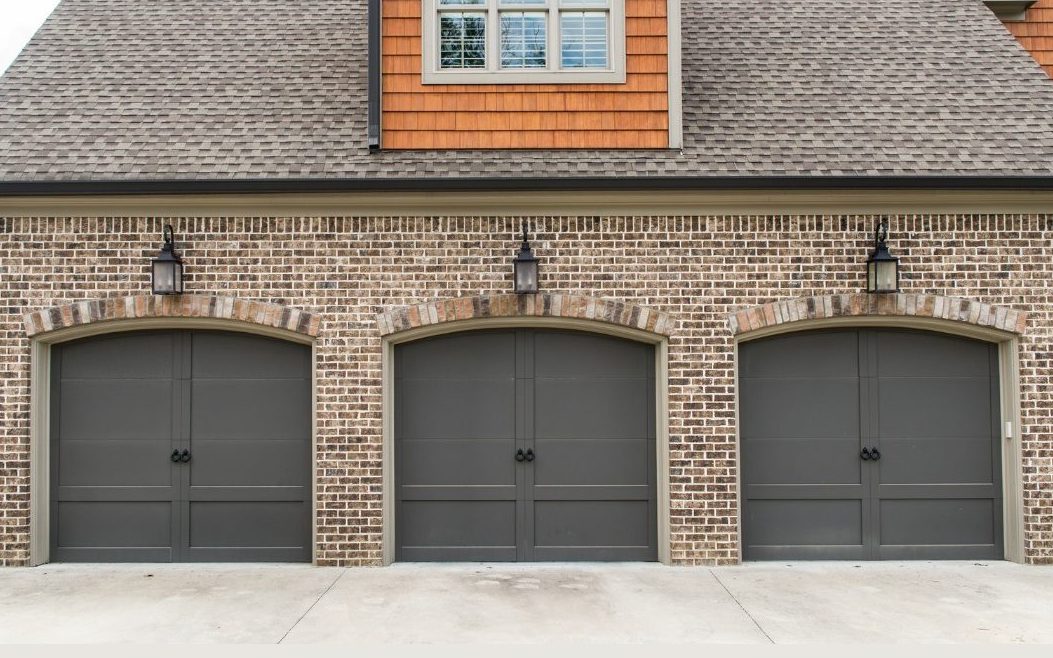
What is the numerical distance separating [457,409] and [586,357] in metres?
1.34

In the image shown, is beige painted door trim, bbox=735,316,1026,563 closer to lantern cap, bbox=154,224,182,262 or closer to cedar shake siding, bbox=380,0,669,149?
cedar shake siding, bbox=380,0,669,149

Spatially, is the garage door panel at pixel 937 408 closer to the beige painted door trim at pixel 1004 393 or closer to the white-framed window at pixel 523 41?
the beige painted door trim at pixel 1004 393

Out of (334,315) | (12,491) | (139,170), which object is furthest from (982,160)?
(12,491)

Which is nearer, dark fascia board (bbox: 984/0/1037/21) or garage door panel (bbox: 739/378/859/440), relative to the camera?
garage door panel (bbox: 739/378/859/440)

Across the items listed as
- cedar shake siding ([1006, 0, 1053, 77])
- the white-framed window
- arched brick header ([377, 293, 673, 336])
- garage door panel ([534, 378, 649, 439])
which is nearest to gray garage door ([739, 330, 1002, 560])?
garage door panel ([534, 378, 649, 439])

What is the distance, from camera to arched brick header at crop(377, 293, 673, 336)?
7184 mm

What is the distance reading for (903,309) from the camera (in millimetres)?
7188

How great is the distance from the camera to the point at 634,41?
7660mm

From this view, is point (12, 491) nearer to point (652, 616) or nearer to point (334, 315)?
point (334, 315)

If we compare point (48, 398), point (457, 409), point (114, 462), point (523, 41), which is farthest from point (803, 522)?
point (48, 398)

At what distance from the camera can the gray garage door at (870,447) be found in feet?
24.3

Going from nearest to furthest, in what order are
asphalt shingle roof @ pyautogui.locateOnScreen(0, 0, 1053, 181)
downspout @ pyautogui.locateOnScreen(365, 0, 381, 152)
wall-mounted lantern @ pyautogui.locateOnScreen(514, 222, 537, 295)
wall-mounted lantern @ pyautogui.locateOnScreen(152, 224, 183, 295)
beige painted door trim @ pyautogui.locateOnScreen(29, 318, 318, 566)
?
wall-mounted lantern @ pyautogui.locateOnScreen(152, 224, 183, 295) → wall-mounted lantern @ pyautogui.locateOnScreen(514, 222, 537, 295) → beige painted door trim @ pyautogui.locateOnScreen(29, 318, 318, 566) → asphalt shingle roof @ pyautogui.locateOnScreen(0, 0, 1053, 181) → downspout @ pyautogui.locateOnScreen(365, 0, 381, 152)

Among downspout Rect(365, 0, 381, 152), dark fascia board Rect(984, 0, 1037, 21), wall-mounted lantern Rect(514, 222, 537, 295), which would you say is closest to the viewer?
wall-mounted lantern Rect(514, 222, 537, 295)

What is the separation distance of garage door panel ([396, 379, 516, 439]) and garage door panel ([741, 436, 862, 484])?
232 centimetres
